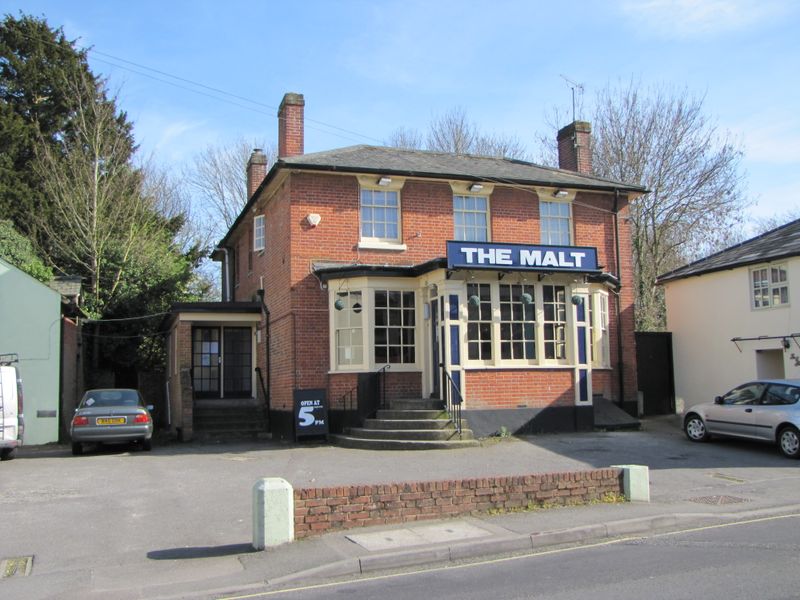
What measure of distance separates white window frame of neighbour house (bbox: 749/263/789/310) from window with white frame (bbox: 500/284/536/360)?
25.1 feet

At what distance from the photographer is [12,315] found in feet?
61.0

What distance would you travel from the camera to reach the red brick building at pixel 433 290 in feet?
52.6

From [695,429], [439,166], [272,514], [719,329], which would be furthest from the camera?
[719,329]

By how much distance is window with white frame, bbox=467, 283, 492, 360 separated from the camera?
634 inches

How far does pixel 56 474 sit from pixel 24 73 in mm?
25288

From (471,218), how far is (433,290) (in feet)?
9.71

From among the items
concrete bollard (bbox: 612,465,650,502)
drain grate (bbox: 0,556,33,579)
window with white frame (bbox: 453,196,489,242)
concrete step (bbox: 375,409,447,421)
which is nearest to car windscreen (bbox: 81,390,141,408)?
concrete step (bbox: 375,409,447,421)

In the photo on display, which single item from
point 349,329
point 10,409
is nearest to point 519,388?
point 349,329

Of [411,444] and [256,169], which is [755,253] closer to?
[411,444]

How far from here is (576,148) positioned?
882 inches

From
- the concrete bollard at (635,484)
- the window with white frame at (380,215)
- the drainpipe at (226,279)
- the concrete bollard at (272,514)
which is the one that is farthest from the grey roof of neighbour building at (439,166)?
the concrete bollard at (272,514)

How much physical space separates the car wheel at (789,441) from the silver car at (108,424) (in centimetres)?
1301

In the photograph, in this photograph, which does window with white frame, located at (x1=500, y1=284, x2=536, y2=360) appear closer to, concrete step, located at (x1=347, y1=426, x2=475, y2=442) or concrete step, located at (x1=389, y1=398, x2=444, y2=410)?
concrete step, located at (x1=389, y1=398, x2=444, y2=410)

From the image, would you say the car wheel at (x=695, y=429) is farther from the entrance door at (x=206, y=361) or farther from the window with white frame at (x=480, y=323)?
the entrance door at (x=206, y=361)
